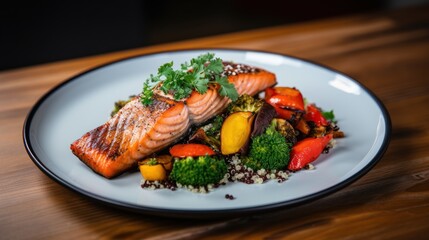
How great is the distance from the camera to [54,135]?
2480 millimetres

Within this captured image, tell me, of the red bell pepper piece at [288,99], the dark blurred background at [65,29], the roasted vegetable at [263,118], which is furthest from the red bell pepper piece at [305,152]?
the dark blurred background at [65,29]

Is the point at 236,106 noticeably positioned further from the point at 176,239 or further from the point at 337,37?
the point at 337,37

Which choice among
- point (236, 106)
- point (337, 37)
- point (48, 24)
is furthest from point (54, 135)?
point (48, 24)

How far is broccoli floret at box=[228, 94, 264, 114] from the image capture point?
2.41 metres

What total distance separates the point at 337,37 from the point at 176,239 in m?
2.30

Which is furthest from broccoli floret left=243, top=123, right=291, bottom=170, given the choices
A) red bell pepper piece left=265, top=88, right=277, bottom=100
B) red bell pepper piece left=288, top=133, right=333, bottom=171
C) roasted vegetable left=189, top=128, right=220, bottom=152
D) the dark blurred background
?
the dark blurred background

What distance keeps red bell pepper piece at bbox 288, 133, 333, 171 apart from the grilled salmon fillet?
0.43 metres

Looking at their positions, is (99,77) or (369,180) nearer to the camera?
(369,180)

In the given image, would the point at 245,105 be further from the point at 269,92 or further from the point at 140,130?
the point at 140,130

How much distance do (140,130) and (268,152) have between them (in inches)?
20.4

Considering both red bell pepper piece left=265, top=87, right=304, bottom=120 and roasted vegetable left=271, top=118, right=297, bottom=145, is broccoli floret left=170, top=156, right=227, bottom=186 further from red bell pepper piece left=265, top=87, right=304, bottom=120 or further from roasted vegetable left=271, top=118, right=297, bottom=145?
red bell pepper piece left=265, top=87, right=304, bottom=120

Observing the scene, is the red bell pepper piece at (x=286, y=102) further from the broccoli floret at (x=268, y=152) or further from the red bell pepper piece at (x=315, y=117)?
the broccoli floret at (x=268, y=152)

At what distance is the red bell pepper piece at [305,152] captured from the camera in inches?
87.1

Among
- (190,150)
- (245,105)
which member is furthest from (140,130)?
(245,105)
